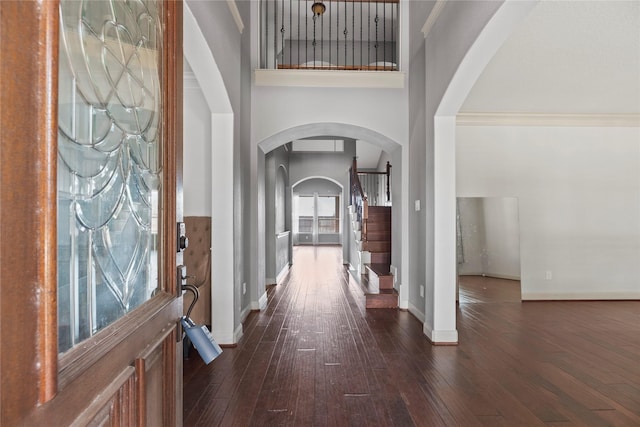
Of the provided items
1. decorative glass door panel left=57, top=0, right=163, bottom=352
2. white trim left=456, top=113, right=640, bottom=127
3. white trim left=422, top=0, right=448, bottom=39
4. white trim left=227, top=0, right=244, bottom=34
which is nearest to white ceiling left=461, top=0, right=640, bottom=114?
white trim left=456, top=113, right=640, bottom=127

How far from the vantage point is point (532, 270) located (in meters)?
5.34

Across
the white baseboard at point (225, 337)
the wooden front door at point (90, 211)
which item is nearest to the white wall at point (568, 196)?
the white baseboard at point (225, 337)

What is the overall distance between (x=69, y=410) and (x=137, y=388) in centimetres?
30

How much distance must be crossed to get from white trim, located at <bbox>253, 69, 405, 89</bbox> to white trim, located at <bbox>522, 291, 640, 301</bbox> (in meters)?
3.82

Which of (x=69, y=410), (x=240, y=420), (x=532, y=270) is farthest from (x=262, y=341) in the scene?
(x=532, y=270)

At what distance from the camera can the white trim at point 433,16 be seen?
339cm

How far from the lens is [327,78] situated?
454 centimetres

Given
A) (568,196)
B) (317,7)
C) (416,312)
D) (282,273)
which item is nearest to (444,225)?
(416,312)

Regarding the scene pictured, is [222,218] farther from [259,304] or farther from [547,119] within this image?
[547,119]

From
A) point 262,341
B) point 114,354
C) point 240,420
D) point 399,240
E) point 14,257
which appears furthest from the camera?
point 399,240

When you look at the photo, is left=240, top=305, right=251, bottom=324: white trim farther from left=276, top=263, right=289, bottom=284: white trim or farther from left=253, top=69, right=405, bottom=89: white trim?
left=253, top=69, right=405, bottom=89: white trim

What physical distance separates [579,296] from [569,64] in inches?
141

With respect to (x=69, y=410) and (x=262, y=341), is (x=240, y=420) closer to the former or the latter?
(x=262, y=341)

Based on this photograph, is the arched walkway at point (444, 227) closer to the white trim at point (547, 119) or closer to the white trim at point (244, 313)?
the white trim at point (547, 119)
